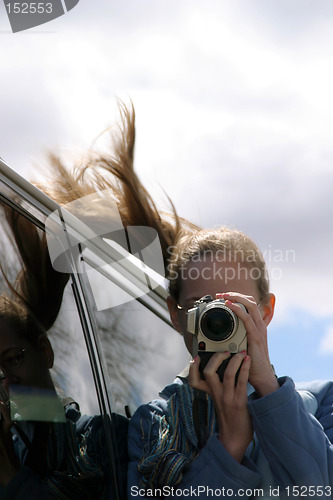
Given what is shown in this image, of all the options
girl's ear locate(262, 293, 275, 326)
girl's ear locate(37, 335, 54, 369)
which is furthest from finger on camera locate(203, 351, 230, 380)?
girl's ear locate(37, 335, 54, 369)

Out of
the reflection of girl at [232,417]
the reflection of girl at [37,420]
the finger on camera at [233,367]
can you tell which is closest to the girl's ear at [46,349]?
the reflection of girl at [37,420]

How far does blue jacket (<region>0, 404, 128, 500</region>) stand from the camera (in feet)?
4.42

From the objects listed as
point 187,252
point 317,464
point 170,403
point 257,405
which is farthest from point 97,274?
point 317,464

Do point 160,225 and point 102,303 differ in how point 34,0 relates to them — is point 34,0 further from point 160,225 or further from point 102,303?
point 102,303

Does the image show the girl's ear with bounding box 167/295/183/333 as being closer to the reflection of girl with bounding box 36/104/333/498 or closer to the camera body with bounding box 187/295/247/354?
the reflection of girl with bounding box 36/104/333/498

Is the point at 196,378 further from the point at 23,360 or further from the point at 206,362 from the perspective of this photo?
the point at 23,360

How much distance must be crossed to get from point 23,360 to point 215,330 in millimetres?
372

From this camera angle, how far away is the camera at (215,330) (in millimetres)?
1364

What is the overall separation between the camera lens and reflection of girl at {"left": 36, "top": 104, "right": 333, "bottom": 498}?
0.02 m

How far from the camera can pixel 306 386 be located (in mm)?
1491

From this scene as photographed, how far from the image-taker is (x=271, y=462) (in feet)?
4.35

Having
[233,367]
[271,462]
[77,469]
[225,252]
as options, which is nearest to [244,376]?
[233,367]

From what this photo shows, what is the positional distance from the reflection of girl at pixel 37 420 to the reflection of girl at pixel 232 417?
89 millimetres

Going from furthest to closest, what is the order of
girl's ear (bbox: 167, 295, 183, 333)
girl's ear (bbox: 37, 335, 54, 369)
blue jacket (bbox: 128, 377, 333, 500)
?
girl's ear (bbox: 167, 295, 183, 333) < girl's ear (bbox: 37, 335, 54, 369) < blue jacket (bbox: 128, 377, 333, 500)
